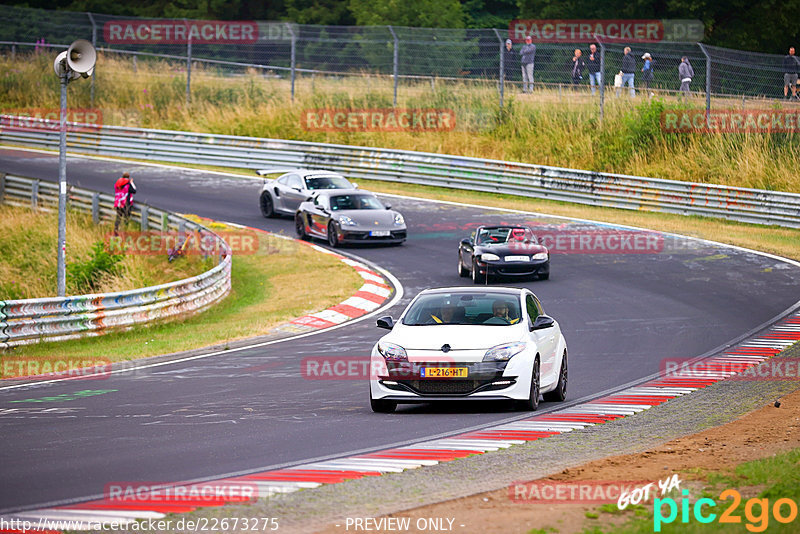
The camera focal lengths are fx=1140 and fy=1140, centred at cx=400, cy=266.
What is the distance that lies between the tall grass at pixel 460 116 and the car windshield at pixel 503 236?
38.1 feet

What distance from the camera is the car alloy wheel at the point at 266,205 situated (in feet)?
103

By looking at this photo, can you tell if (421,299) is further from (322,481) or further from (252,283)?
(252,283)

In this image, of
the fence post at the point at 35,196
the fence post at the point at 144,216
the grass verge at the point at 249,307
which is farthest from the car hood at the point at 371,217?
the fence post at the point at 35,196

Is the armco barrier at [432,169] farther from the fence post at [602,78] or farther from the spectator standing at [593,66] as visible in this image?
the spectator standing at [593,66]

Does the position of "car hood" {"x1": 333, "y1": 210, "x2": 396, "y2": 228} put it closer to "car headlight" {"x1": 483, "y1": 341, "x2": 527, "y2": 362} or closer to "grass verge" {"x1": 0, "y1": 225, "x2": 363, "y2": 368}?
"grass verge" {"x1": 0, "y1": 225, "x2": 363, "y2": 368}

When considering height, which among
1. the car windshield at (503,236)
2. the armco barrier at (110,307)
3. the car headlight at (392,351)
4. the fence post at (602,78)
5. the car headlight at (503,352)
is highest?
the fence post at (602,78)

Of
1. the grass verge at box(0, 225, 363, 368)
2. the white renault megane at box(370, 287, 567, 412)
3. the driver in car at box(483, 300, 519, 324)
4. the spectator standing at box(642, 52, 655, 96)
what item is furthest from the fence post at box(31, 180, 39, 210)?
the driver in car at box(483, 300, 519, 324)

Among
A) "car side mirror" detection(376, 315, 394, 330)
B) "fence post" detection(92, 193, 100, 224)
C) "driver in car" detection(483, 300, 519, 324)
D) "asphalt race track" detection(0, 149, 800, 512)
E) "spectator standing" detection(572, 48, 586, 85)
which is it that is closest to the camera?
"asphalt race track" detection(0, 149, 800, 512)

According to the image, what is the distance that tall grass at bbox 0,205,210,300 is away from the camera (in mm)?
23156

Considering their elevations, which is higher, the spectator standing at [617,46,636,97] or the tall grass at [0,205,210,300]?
the spectator standing at [617,46,636,97]

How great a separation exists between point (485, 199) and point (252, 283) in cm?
1146

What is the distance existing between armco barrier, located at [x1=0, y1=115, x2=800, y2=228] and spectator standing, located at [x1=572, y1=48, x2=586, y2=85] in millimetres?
3202

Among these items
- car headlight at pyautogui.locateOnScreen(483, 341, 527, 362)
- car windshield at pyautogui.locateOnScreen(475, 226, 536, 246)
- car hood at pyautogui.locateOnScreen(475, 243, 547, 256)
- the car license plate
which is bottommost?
car hood at pyautogui.locateOnScreen(475, 243, 547, 256)

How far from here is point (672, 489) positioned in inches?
305
